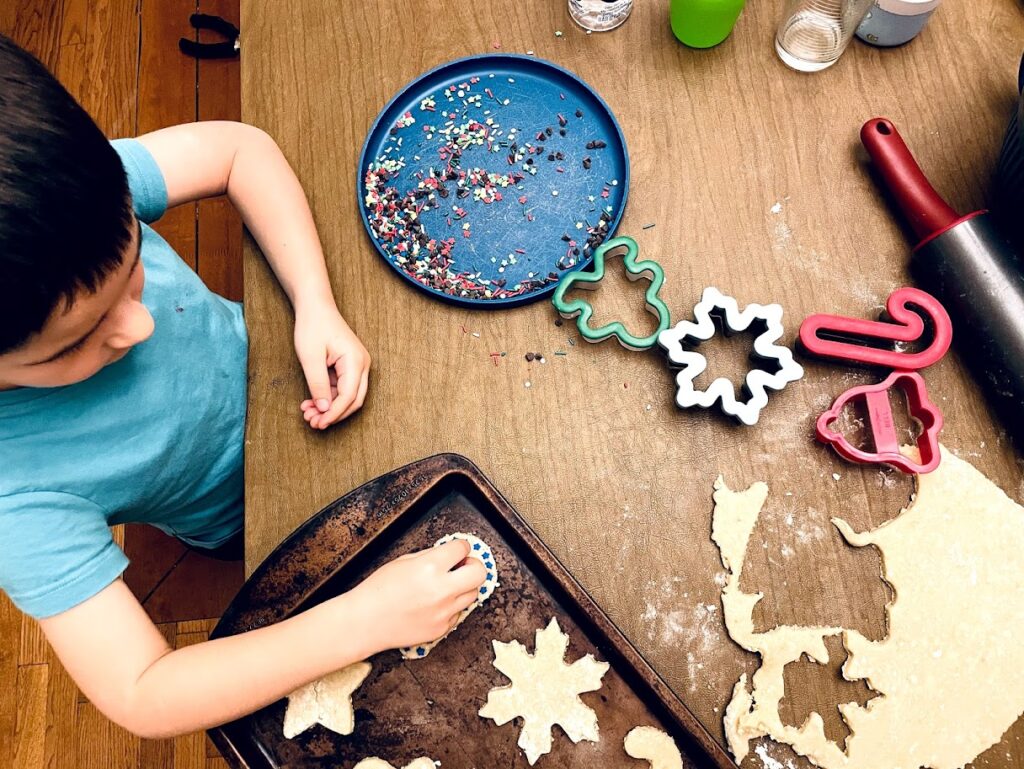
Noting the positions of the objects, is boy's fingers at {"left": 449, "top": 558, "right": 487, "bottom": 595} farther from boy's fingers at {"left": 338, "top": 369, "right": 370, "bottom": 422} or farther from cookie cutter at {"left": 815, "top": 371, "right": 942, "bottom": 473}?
cookie cutter at {"left": 815, "top": 371, "right": 942, "bottom": 473}

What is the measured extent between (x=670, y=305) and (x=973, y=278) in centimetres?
31

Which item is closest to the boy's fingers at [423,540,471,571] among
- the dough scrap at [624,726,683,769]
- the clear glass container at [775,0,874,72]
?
the dough scrap at [624,726,683,769]

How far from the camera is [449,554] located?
720 mm

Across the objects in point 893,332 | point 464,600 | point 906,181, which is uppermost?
point 906,181

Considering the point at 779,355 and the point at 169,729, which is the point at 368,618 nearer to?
the point at 169,729

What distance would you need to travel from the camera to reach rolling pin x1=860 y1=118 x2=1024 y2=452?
29.9 inches

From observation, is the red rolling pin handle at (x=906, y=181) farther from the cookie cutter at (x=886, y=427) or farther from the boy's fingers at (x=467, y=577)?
the boy's fingers at (x=467, y=577)

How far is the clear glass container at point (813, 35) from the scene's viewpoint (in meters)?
0.88

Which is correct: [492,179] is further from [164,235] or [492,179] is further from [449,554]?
[164,235]

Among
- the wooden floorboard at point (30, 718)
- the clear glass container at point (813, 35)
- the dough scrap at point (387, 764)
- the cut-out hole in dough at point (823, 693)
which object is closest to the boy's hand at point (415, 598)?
the dough scrap at point (387, 764)

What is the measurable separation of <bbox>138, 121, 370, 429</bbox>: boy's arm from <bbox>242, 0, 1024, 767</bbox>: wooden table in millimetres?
30

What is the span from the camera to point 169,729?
707mm

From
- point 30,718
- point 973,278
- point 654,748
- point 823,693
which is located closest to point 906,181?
point 973,278

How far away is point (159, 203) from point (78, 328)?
0.89 ft
